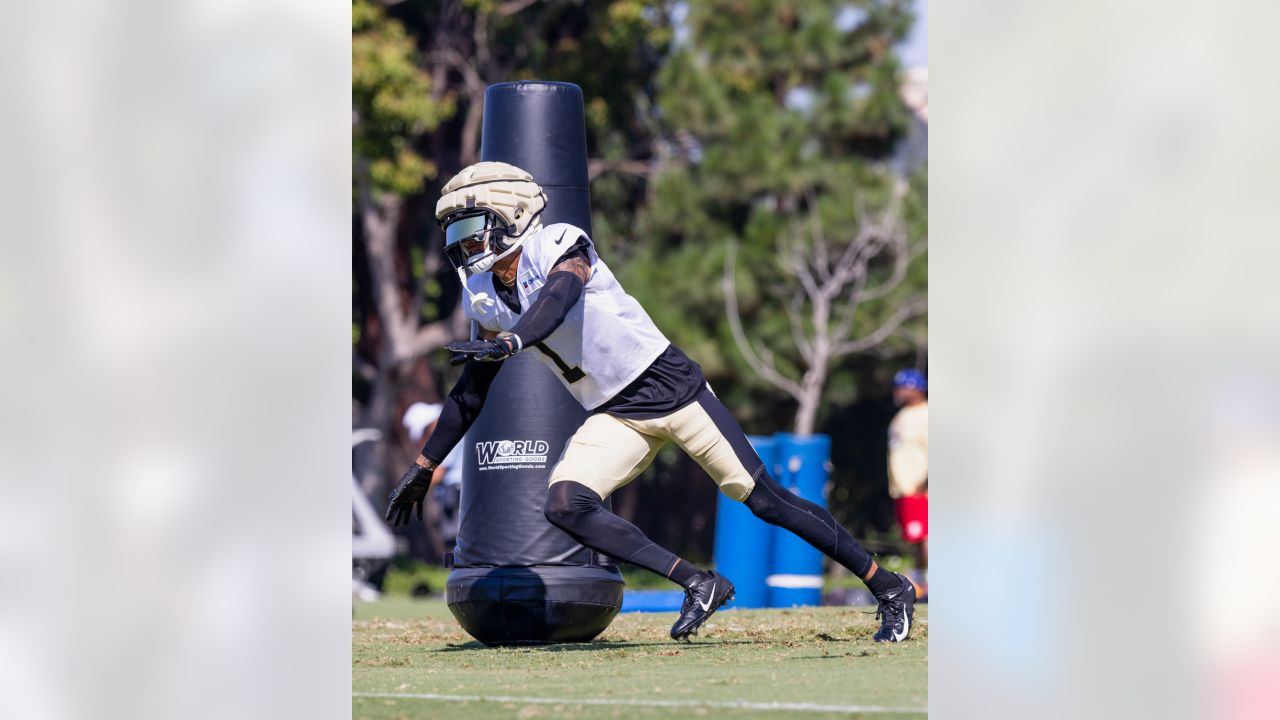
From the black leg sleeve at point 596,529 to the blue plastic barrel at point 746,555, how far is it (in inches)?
227

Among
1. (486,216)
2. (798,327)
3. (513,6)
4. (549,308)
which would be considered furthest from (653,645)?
(513,6)

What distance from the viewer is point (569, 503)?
700cm

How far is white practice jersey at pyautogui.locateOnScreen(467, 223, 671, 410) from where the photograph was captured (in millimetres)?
7145

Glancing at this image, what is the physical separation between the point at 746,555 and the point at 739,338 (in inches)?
398

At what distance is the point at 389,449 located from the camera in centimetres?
2595

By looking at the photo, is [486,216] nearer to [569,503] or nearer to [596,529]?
[569,503]

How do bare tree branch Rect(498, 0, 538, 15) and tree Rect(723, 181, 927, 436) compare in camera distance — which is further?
bare tree branch Rect(498, 0, 538, 15)

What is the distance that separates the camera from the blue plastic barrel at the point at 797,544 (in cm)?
1272

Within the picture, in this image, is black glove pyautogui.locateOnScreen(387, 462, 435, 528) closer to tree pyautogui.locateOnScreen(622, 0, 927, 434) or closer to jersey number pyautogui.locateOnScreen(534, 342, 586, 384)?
jersey number pyautogui.locateOnScreen(534, 342, 586, 384)

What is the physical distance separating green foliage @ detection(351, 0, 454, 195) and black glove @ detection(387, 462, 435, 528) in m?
15.5

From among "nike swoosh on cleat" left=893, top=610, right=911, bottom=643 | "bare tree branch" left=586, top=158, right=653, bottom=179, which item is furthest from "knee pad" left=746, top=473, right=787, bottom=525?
"bare tree branch" left=586, top=158, right=653, bottom=179
